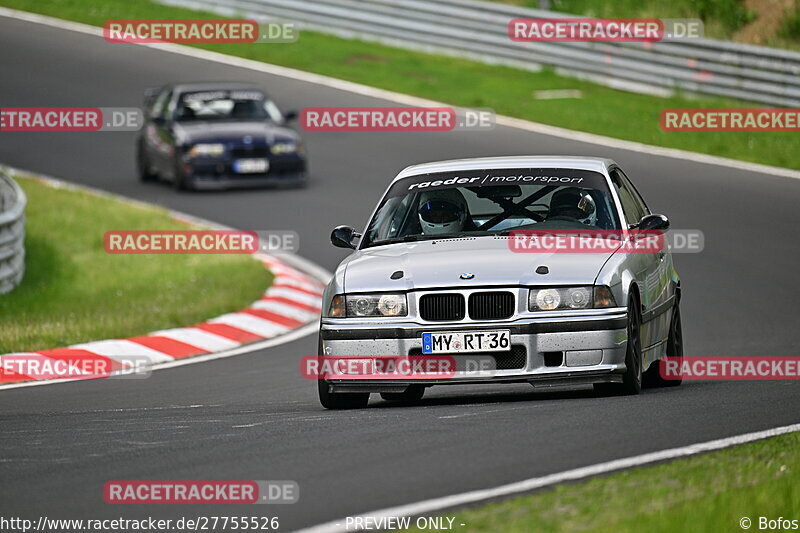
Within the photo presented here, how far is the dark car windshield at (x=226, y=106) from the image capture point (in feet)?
80.1

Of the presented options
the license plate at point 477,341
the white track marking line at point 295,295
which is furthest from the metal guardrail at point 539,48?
the license plate at point 477,341

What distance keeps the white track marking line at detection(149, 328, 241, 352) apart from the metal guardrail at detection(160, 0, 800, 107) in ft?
44.0

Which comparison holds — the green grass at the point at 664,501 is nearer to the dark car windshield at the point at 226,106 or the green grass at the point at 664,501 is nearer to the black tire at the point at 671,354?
the black tire at the point at 671,354

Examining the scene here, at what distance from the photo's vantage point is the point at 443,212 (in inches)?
408

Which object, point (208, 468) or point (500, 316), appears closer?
point (208, 468)

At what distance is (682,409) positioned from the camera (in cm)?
853

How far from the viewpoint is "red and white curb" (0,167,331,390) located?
13.2 metres

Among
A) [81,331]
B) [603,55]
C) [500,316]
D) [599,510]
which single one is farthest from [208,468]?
[603,55]

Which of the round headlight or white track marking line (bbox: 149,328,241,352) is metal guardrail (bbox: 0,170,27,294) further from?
the round headlight

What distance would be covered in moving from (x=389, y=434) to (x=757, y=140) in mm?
17721

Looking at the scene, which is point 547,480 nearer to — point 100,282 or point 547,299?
point 547,299

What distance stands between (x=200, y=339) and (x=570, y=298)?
20.3ft

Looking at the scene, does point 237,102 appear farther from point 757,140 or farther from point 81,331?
point 81,331

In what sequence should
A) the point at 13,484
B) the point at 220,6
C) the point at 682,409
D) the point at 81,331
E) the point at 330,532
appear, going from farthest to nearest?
1. the point at 220,6
2. the point at 81,331
3. the point at 682,409
4. the point at 13,484
5. the point at 330,532
